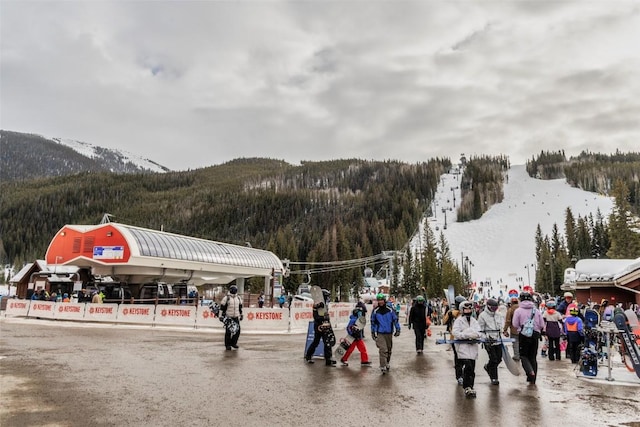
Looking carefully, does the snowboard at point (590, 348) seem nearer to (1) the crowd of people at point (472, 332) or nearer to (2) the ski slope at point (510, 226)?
(1) the crowd of people at point (472, 332)

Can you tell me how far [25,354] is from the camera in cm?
1173

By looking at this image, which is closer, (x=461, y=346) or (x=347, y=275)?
(x=461, y=346)

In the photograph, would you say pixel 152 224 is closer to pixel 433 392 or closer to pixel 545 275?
pixel 545 275

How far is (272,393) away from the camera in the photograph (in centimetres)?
784

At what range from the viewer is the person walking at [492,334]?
30.1 feet

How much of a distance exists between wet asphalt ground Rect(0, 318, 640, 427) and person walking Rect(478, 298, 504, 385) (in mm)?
329

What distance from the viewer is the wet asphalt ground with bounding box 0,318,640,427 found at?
6.34m

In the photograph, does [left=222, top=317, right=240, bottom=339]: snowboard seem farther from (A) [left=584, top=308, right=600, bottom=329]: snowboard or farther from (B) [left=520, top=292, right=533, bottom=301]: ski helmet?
(A) [left=584, top=308, right=600, bottom=329]: snowboard

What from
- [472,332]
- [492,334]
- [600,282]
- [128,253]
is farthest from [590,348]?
[128,253]

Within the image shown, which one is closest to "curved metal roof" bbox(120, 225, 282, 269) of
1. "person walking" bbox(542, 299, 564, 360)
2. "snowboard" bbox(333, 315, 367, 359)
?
"snowboard" bbox(333, 315, 367, 359)

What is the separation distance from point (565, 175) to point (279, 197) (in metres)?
128

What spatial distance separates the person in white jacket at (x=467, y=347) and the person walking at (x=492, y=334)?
684mm

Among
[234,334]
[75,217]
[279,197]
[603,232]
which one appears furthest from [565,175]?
[234,334]

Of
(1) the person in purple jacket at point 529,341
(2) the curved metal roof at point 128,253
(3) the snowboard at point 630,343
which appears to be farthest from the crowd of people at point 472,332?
(2) the curved metal roof at point 128,253
